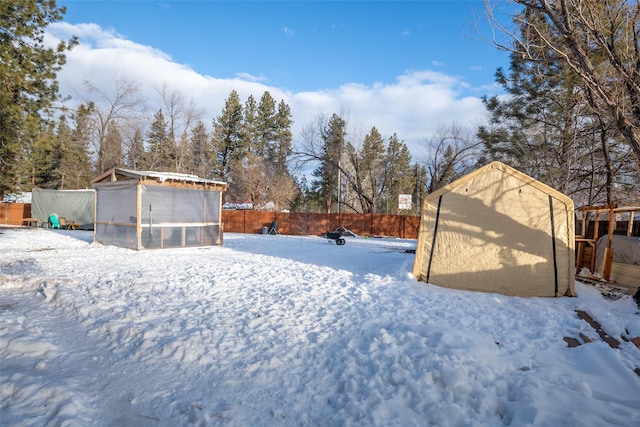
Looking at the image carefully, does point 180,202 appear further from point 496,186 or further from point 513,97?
point 513,97

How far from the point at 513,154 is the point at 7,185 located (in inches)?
1061

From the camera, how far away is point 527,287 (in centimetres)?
698

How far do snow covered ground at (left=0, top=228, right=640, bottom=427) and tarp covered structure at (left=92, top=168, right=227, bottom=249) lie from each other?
483 cm


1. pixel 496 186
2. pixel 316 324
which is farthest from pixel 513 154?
pixel 316 324

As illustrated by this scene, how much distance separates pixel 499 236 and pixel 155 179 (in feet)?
34.4

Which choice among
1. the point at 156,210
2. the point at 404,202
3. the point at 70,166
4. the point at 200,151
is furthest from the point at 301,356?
the point at 70,166

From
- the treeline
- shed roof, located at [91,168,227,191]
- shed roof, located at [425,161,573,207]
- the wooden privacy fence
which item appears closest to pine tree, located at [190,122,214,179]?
the treeline

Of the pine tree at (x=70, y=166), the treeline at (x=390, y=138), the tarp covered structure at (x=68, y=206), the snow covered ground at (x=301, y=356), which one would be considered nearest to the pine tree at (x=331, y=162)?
the treeline at (x=390, y=138)

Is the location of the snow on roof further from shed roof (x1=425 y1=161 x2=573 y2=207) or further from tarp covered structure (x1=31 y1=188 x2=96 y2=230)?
tarp covered structure (x1=31 y1=188 x2=96 y2=230)

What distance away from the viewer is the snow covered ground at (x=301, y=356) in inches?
110

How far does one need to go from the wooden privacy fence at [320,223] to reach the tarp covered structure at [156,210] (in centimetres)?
1014

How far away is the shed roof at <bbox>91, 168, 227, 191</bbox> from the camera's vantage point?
1150 cm

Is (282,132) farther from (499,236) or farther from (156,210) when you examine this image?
(499,236)

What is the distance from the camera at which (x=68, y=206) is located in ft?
73.3
